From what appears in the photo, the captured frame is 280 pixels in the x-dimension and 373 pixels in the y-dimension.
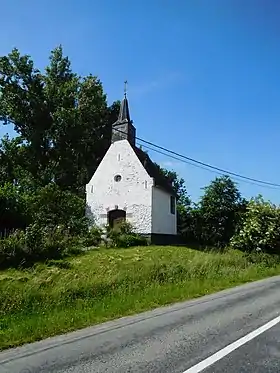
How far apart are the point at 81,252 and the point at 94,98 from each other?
22.5m

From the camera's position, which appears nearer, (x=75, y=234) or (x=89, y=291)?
(x=89, y=291)

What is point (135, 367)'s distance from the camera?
16.2 feet

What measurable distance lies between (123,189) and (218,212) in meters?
7.59

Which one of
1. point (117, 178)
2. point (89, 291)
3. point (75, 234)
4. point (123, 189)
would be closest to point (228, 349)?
point (89, 291)

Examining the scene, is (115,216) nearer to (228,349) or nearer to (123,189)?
(123,189)

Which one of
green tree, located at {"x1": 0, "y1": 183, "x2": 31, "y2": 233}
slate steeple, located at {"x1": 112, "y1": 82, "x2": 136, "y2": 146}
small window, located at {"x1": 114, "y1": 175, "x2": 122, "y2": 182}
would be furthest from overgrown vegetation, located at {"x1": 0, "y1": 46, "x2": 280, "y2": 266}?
slate steeple, located at {"x1": 112, "y1": 82, "x2": 136, "y2": 146}

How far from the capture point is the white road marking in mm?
4903

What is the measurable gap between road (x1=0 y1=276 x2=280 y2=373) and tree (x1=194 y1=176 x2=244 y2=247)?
71.2ft

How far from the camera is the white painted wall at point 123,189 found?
28266mm

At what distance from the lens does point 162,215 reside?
2948cm

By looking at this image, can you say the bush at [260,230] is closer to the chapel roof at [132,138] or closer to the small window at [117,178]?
the chapel roof at [132,138]

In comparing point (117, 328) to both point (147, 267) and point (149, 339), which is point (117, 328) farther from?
point (147, 267)

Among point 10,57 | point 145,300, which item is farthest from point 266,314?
point 10,57

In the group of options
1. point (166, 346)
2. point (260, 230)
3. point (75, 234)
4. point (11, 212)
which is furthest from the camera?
point (75, 234)
